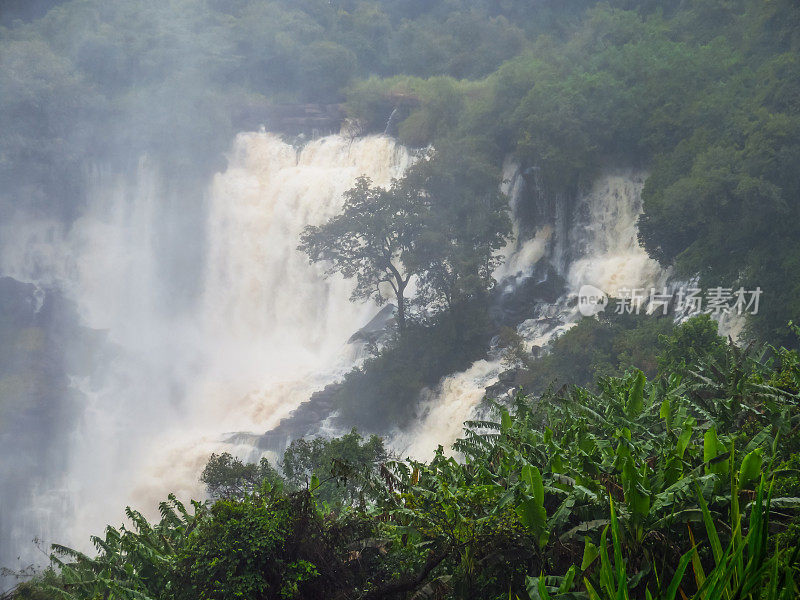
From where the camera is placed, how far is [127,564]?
543 cm

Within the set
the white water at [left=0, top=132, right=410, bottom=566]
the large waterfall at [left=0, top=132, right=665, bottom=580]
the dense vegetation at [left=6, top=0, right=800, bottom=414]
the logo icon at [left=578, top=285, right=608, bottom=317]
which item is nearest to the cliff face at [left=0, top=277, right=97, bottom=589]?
the large waterfall at [left=0, top=132, right=665, bottom=580]

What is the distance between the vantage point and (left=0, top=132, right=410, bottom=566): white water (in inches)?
881

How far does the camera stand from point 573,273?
2084 centimetres

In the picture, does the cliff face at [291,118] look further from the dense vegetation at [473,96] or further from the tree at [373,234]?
the tree at [373,234]

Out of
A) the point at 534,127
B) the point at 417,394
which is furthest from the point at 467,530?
the point at 534,127

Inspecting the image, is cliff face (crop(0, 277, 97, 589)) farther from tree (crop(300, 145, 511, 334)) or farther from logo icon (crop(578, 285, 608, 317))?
logo icon (crop(578, 285, 608, 317))

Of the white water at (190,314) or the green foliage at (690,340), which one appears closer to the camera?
the green foliage at (690,340)

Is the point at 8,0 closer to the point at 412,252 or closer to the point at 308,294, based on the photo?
the point at 308,294

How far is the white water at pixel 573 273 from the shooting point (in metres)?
18.8

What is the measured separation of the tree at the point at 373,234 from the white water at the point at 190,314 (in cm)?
304

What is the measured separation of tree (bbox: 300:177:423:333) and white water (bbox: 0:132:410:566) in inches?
120

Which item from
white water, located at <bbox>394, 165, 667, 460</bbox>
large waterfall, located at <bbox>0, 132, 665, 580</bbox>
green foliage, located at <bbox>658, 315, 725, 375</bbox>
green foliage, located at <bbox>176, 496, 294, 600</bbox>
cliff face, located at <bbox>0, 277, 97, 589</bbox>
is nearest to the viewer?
green foliage, located at <bbox>176, 496, 294, 600</bbox>

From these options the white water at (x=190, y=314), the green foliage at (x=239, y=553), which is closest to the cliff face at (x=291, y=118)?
the white water at (x=190, y=314)

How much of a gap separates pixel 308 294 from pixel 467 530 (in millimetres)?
23372
